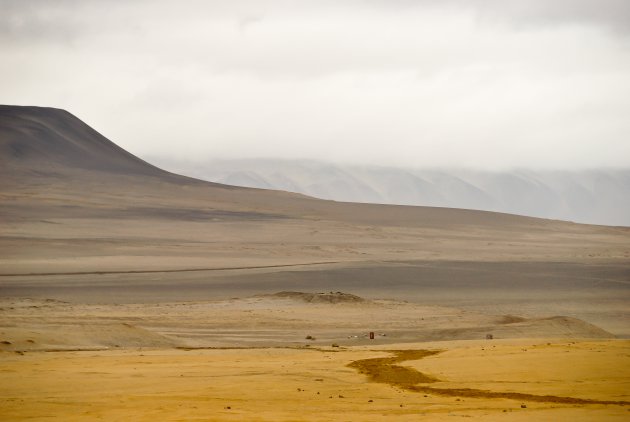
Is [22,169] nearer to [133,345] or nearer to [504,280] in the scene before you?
[504,280]

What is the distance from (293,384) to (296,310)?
60.0ft

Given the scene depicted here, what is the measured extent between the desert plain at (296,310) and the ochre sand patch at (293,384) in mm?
Result: 66

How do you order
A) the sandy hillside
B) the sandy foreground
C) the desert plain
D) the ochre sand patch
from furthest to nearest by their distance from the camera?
the sandy hillside → the desert plain → the sandy foreground → the ochre sand patch

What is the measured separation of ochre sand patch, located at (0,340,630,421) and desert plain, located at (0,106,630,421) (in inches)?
2.6

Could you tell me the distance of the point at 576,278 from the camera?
50656 mm

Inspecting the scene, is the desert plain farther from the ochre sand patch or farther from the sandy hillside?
the sandy hillside

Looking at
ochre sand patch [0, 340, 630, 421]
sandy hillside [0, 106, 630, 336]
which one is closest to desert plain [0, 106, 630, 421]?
ochre sand patch [0, 340, 630, 421]

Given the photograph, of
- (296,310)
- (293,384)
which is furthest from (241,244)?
(293,384)

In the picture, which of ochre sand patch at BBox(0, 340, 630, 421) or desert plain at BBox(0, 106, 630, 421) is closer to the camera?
ochre sand patch at BBox(0, 340, 630, 421)

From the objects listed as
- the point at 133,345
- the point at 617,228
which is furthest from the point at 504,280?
the point at 617,228

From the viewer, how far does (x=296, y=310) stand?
3697cm

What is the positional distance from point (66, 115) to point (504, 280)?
89.6 m

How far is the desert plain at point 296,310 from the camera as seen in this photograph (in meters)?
17.1

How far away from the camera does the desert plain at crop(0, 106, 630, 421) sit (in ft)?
56.1
